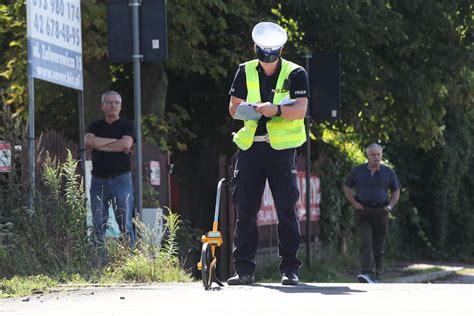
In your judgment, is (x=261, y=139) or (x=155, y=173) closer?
(x=261, y=139)

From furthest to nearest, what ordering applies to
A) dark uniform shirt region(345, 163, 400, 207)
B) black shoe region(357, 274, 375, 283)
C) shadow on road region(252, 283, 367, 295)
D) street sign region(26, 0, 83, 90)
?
dark uniform shirt region(345, 163, 400, 207) < black shoe region(357, 274, 375, 283) < street sign region(26, 0, 83, 90) < shadow on road region(252, 283, 367, 295)

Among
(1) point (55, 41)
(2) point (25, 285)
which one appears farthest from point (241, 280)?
(1) point (55, 41)

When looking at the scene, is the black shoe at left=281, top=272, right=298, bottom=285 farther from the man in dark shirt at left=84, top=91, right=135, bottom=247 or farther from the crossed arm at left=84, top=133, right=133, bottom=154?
the crossed arm at left=84, top=133, right=133, bottom=154

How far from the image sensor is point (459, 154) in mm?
30234

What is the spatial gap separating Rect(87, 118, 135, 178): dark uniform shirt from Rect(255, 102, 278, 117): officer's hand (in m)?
3.95

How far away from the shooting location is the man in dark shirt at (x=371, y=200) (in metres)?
16.3

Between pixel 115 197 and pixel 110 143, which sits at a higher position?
pixel 110 143

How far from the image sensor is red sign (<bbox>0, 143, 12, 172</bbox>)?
1180 centimetres

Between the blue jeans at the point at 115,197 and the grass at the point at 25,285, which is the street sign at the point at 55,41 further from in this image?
the grass at the point at 25,285

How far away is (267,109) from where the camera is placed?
30.2ft

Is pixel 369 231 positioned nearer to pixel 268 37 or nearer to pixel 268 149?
pixel 268 149

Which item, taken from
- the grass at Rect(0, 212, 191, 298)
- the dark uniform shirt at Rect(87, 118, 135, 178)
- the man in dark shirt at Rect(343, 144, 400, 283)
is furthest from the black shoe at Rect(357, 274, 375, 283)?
the grass at Rect(0, 212, 191, 298)

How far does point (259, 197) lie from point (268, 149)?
1.34 ft

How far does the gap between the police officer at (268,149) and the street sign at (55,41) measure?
10.5 feet
